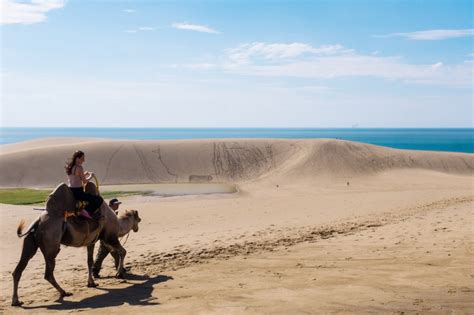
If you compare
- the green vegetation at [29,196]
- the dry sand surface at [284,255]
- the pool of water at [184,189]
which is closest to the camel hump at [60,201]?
the dry sand surface at [284,255]

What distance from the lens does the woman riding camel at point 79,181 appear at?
1062cm

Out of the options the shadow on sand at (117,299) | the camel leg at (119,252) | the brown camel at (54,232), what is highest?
the brown camel at (54,232)

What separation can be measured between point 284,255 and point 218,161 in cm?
3131

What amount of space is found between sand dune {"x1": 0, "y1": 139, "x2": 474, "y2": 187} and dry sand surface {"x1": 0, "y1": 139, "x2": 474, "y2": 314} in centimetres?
440

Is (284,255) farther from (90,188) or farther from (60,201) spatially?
(60,201)

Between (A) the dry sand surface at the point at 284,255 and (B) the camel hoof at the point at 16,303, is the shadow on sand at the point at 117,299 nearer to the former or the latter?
(A) the dry sand surface at the point at 284,255

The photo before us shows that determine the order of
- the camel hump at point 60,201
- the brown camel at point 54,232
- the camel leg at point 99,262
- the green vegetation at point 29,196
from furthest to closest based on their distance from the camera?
the green vegetation at point 29,196, the camel leg at point 99,262, the camel hump at point 60,201, the brown camel at point 54,232

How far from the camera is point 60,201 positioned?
34.1 ft

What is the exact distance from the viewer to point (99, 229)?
37.3 ft

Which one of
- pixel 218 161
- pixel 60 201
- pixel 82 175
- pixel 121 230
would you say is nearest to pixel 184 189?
pixel 218 161

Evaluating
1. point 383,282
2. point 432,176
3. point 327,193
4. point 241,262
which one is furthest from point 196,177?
point 383,282

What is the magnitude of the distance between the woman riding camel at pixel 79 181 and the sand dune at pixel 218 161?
29271 mm

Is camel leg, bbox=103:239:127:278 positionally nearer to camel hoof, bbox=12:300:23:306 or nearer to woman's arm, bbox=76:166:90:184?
woman's arm, bbox=76:166:90:184

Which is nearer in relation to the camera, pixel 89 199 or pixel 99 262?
pixel 89 199
